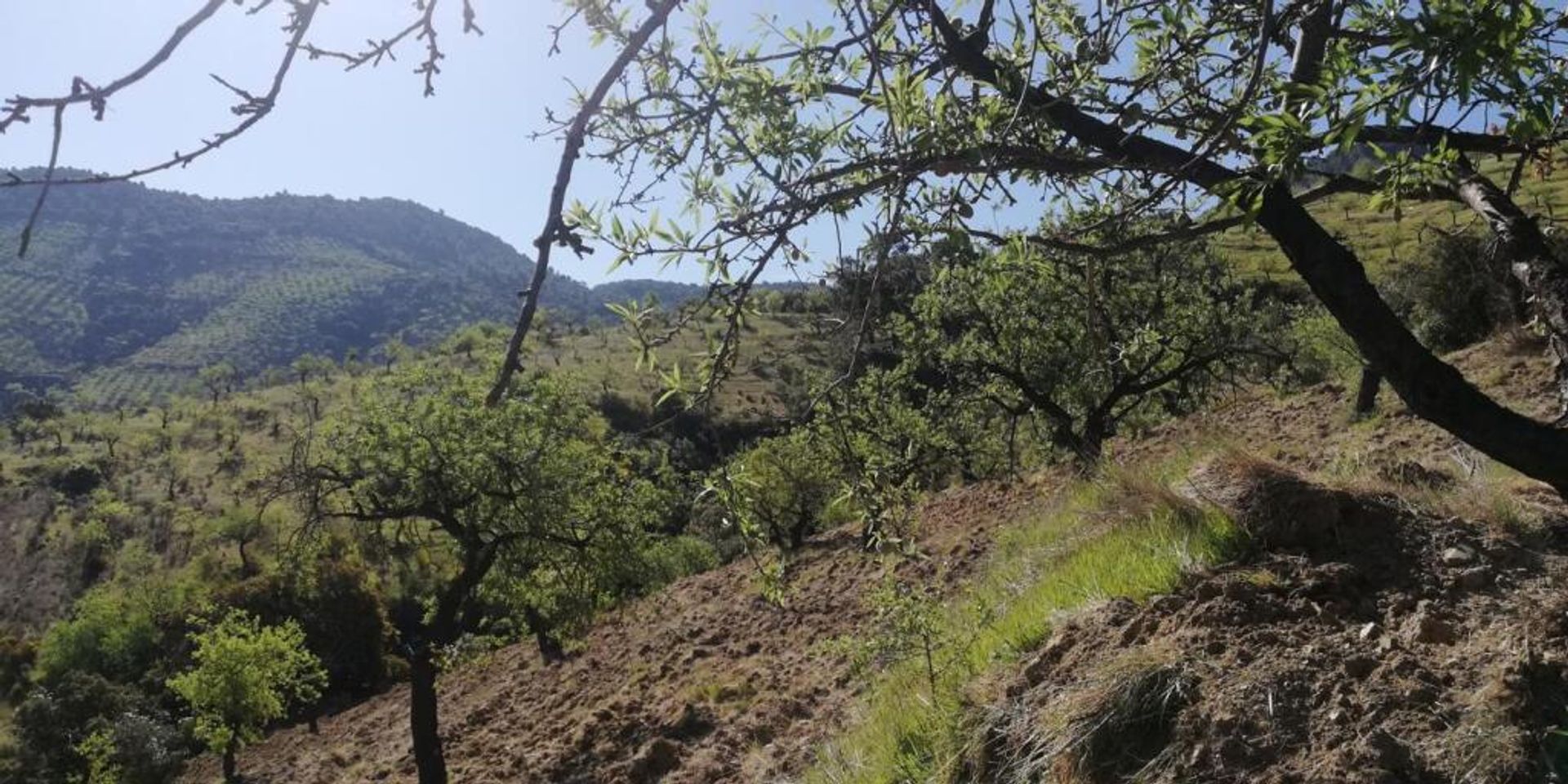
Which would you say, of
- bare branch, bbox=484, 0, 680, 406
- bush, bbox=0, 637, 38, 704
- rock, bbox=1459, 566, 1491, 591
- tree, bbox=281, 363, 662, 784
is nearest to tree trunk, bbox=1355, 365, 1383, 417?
rock, bbox=1459, 566, 1491, 591

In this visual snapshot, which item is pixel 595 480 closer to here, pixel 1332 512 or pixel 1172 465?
pixel 1172 465

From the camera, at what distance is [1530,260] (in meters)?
3.11

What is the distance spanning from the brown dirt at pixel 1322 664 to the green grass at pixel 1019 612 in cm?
23

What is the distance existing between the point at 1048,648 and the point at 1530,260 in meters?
2.17

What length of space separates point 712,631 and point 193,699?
15.6 m

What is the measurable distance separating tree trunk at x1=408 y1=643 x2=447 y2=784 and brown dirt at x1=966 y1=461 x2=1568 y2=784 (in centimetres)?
912

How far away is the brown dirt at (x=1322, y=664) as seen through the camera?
2.53 metres

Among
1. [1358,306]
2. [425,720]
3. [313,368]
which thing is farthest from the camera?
[313,368]

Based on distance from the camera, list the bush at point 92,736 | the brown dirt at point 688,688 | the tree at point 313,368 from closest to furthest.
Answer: the brown dirt at point 688,688, the bush at point 92,736, the tree at point 313,368

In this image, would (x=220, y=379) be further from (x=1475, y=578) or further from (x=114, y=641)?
(x=1475, y=578)

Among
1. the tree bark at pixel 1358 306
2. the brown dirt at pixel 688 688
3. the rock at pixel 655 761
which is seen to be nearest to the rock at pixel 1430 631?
the tree bark at pixel 1358 306

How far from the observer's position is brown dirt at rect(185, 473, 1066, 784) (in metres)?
7.43

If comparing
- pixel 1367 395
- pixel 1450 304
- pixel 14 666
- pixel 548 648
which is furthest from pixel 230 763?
pixel 14 666

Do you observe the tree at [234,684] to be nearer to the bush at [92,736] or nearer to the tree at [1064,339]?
the bush at [92,736]
